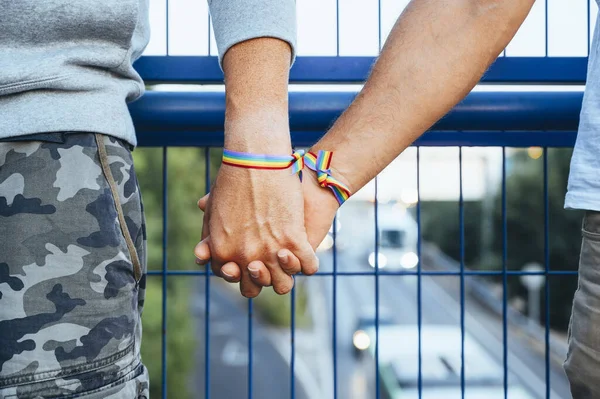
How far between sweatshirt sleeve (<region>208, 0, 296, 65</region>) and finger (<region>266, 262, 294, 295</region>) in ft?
1.48

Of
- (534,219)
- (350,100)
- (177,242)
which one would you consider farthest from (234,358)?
(350,100)

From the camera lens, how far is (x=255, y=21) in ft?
4.31

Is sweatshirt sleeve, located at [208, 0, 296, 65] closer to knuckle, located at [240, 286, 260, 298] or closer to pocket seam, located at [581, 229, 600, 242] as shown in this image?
knuckle, located at [240, 286, 260, 298]

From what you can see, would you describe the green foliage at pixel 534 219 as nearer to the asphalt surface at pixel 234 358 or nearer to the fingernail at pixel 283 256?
the asphalt surface at pixel 234 358

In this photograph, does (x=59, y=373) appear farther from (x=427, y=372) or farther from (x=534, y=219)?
(x=534, y=219)

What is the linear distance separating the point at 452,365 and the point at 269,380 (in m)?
10.8

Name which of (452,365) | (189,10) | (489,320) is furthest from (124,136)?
(489,320)

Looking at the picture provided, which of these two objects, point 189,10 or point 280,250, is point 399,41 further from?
point 189,10

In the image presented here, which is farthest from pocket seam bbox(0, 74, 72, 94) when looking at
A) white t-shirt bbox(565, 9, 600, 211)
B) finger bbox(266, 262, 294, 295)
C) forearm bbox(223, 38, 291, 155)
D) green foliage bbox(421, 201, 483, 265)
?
green foliage bbox(421, 201, 483, 265)

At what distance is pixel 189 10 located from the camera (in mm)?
2096

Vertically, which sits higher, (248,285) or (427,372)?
(248,285)

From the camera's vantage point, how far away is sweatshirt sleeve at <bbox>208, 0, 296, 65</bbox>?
1313 mm

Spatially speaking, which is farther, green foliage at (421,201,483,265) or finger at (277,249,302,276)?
green foliage at (421,201,483,265)

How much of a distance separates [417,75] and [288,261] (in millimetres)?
474
